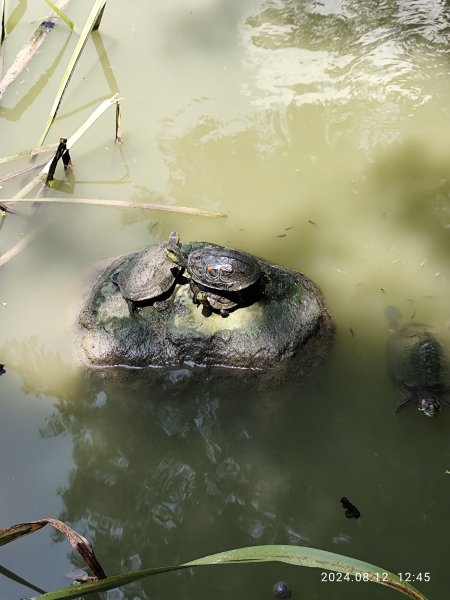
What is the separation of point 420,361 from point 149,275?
1.77m

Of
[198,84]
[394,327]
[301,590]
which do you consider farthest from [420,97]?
[301,590]

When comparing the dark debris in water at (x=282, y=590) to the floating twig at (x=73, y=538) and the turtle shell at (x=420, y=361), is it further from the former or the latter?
the turtle shell at (x=420, y=361)

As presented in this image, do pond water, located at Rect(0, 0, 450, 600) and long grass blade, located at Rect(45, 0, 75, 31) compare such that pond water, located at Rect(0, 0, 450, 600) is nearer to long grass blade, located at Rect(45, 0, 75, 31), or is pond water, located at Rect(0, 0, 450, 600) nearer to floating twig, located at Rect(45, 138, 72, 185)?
floating twig, located at Rect(45, 138, 72, 185)

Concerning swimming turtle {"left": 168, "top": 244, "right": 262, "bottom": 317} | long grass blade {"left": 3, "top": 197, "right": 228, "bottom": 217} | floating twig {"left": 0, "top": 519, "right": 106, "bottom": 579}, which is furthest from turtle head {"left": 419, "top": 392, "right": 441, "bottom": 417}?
Answer: long grass blade {"left": 3, "top": 197, "right": 228, "bottom": 217}

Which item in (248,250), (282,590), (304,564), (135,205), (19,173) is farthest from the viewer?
(19,173)

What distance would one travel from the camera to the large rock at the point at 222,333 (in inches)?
146

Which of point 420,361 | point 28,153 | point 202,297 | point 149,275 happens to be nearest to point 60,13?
point 28,153

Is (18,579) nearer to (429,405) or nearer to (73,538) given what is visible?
(73,538)

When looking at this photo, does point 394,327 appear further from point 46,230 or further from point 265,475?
point 46,230

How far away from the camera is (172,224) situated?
15.1 feet

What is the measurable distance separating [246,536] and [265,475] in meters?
0.37

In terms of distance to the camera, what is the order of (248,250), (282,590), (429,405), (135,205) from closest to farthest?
1. (282,590)
2. (429,405)
3. (248,250)
4. (135,205)

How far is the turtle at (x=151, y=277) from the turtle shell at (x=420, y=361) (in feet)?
4.91

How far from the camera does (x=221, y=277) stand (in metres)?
3.52
